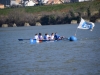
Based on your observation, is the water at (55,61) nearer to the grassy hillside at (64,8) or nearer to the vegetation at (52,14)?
the vegetation at (52,14)

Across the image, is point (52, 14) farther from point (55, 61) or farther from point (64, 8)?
point (55, 61)

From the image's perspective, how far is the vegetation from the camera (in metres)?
110

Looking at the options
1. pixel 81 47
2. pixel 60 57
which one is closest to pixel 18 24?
pixel 81 47

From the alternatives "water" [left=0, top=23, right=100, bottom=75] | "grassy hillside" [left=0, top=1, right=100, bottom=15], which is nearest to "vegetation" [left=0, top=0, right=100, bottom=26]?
"grassy hillside" [left=0, top=1, right=100, bottom=15]

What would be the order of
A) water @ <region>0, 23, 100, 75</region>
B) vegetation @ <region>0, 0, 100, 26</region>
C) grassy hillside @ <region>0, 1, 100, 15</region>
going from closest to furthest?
water @ <region>0, 23, 100, 75</region>, vegetation @ <region>0, 0, 100, 26</region>, grassy hillside @ <region>0, 1, 100, 15</region>

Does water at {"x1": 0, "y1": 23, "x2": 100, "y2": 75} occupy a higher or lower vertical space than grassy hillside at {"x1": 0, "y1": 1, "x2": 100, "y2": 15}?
lower

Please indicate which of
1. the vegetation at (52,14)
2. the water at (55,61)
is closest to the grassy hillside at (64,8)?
the vegetation at (52,14)

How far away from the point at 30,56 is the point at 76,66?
28.6 feet

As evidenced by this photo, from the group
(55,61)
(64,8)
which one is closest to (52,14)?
(64,8)

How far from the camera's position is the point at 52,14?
117 metres

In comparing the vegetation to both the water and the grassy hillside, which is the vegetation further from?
the water

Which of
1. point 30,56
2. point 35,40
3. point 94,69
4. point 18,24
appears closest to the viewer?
point 94,69

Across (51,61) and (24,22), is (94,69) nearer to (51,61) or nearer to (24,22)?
(51,61)

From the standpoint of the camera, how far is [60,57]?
38.5m
